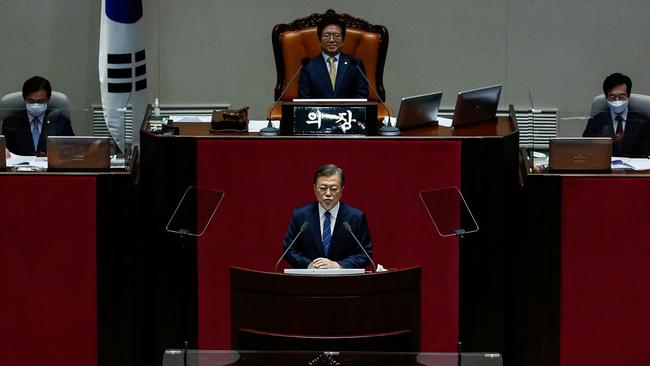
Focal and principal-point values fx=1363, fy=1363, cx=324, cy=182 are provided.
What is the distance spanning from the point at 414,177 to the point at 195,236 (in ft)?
3.57

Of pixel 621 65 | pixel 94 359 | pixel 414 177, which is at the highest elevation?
pixel 621 65

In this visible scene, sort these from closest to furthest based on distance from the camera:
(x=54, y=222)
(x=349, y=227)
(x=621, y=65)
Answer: (x=349, y=227)
(x=54, y=222)
(x=621, y=65)

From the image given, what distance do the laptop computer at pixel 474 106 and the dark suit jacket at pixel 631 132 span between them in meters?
0.65

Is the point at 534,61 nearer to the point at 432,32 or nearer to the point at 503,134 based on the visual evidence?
the point at 432,32

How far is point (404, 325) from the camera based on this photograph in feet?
17.1

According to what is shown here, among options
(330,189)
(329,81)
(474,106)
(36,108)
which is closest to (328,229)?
(330,189)

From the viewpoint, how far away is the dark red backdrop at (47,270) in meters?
6.39

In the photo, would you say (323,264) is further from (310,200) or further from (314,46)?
(314,46)

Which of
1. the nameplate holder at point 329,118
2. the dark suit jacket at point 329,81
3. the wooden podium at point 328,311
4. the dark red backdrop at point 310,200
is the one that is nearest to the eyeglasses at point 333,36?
the dark suit jacket at point 329,81

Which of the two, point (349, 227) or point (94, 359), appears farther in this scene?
point (94, 359)

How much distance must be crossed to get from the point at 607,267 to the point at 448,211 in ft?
2.57

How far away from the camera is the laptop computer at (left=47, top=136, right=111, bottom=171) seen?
6.45 m

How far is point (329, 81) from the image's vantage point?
7809 mm

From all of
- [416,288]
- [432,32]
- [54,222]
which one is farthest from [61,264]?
[432,32]
